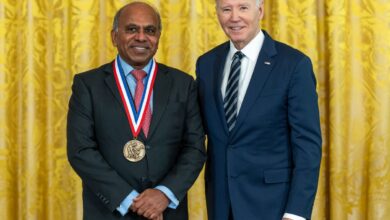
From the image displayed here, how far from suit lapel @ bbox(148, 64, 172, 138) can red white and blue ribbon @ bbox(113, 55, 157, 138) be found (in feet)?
0.08

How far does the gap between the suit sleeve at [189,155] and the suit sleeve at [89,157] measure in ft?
0.60

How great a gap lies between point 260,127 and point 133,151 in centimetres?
52

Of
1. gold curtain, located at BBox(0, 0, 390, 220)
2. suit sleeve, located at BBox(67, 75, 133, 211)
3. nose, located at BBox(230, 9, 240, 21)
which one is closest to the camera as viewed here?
suit sleeve, located at BBox(67, 75, 133, 211)

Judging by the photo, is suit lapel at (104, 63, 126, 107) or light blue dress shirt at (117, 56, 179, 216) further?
suit lapel at (104, 63, 126, 107)

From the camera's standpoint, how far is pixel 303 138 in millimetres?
2281

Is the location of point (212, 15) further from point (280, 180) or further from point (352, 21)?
point (280, 180)

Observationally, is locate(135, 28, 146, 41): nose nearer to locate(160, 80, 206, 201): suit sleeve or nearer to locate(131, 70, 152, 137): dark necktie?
locate(131, 70, 152, 137): dark necktie

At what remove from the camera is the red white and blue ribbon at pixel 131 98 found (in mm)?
2355

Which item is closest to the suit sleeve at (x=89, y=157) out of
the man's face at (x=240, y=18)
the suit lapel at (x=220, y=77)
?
the suit lapel at (x=220, y=77)

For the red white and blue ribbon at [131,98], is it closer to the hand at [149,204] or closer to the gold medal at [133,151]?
the gold medal at [133,151]

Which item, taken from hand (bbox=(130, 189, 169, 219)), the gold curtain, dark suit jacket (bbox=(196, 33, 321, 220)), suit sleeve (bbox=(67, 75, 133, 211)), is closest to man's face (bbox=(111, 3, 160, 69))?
suit sleeve (bbox=(67, 75, 133, 211))

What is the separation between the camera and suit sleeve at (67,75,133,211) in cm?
226

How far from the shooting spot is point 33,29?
3768 millimetres

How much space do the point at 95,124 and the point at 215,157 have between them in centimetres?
51
